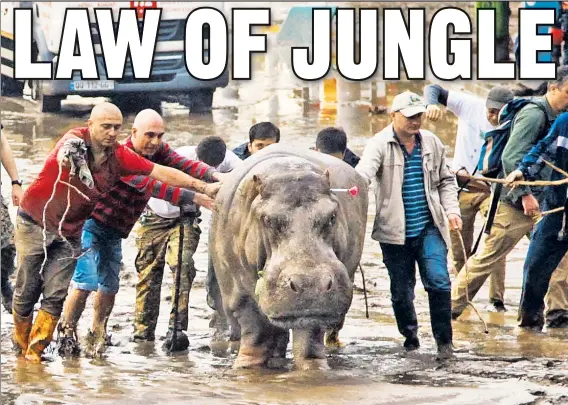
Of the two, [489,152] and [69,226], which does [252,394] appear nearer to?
[69,226]

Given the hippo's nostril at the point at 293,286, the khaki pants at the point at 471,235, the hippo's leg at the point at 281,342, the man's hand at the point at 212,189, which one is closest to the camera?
the hippo's nostril at the point at 293,286

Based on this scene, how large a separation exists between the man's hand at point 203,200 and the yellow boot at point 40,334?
4.03 feet

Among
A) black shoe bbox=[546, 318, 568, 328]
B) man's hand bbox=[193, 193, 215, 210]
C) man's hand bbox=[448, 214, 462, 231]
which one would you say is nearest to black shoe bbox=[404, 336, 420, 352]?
man's hand bbox=[448, 214, 462, 231]

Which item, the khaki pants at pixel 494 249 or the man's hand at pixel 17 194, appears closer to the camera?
the man's hand at pixel 17 194

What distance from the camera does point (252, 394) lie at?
387 inches

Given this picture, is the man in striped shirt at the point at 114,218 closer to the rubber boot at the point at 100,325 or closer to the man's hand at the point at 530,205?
the rubber boot at the point at 100,325

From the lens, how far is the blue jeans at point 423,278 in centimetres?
1169

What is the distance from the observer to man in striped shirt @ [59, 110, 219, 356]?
11.6 meters

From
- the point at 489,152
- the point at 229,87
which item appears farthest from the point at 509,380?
the point at 229,87

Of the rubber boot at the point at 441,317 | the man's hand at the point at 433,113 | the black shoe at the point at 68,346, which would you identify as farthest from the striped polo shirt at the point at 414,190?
the black shoe at the point at 68,346

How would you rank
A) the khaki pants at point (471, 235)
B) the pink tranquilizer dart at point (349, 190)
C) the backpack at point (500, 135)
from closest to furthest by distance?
the pink tranquilizer dart at point (349, 190), the backpack at point (500, 135), the khaki pants at point (471, 235)

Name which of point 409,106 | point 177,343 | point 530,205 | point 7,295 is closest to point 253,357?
point 177,343

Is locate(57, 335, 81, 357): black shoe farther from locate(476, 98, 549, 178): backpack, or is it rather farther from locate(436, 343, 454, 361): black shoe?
locate(476, 98, 549, 178): backpack

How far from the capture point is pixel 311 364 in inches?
423
